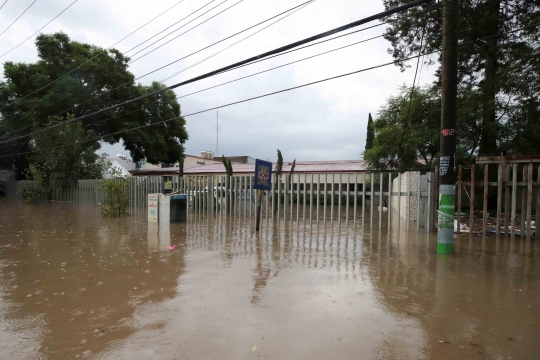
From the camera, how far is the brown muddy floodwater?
3.06 m

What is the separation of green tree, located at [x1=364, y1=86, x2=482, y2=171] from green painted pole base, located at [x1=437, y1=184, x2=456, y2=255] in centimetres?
680

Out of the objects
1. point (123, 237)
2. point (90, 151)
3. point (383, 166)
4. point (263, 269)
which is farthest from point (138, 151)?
point (263, 269)

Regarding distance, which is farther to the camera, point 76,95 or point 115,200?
point 76,95

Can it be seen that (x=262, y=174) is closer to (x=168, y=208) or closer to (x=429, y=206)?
(x=168, y=208)

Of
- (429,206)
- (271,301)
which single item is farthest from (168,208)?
(271,301)

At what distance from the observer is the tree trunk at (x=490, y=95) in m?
14.2

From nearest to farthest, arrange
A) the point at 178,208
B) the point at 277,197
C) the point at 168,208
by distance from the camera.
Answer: the point at 168,208 → the point at 178,208 → the point at 277,197

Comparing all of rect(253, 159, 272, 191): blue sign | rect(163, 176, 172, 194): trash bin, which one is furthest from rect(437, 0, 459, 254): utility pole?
rect(163, 176, 172, 194): trash bin

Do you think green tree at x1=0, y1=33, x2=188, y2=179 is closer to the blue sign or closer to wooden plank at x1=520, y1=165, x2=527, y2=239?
the blue sign

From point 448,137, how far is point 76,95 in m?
28.4

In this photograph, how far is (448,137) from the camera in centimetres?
684

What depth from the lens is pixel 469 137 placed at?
14664mm

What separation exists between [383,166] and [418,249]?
10.7m

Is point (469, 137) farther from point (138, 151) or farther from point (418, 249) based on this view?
point (138, 151)
